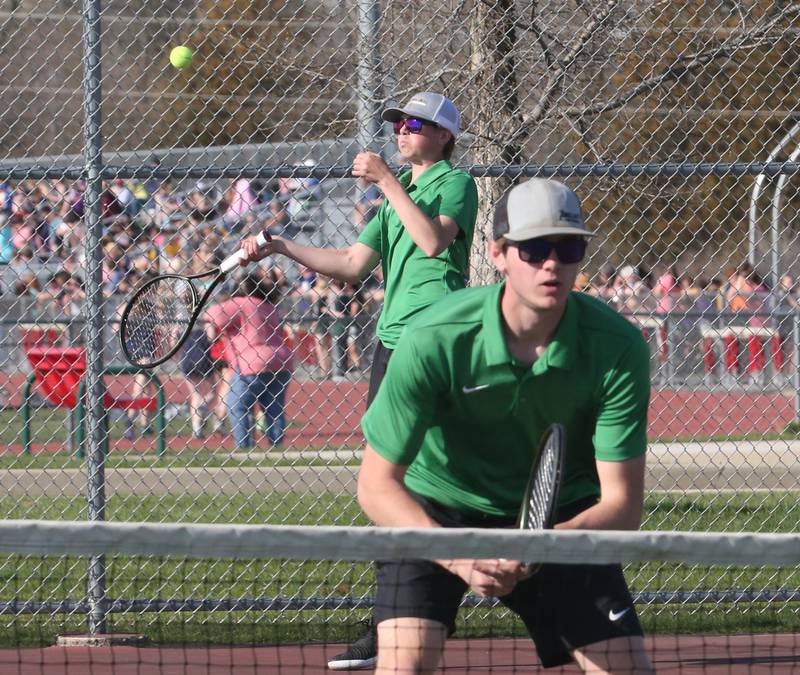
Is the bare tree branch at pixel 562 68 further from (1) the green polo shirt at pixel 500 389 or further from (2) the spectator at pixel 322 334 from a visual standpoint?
(2) the spectator at pixel 322 334

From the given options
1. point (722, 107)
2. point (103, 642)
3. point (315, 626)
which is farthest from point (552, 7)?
point (103, 642)

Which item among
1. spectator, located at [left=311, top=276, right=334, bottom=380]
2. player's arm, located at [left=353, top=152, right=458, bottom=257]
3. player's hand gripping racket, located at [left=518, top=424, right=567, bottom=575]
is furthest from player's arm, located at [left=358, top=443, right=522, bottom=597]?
spectator, located at [left=311, top=276, right=334, bottom=380]

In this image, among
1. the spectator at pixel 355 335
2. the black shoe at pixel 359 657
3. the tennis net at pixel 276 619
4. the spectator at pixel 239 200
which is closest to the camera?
the black shoe at pixel 359 657

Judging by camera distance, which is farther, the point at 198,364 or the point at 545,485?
the point at 198,364

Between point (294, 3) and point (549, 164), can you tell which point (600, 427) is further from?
point (294, 3)

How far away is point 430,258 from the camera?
479cm

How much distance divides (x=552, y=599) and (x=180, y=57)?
4143 millimetres

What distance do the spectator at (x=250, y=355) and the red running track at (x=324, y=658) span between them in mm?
3974

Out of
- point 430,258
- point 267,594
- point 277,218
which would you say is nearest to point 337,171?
point 430,258

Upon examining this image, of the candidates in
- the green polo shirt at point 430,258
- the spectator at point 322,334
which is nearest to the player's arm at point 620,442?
the green polo shirt at point 430,258

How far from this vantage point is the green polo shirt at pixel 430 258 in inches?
187

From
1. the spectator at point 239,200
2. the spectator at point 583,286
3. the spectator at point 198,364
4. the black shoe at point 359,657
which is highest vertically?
the spectator at point 239,200

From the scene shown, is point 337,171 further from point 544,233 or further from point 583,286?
point 544,233

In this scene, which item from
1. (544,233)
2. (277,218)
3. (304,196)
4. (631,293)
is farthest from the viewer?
(631,293)
